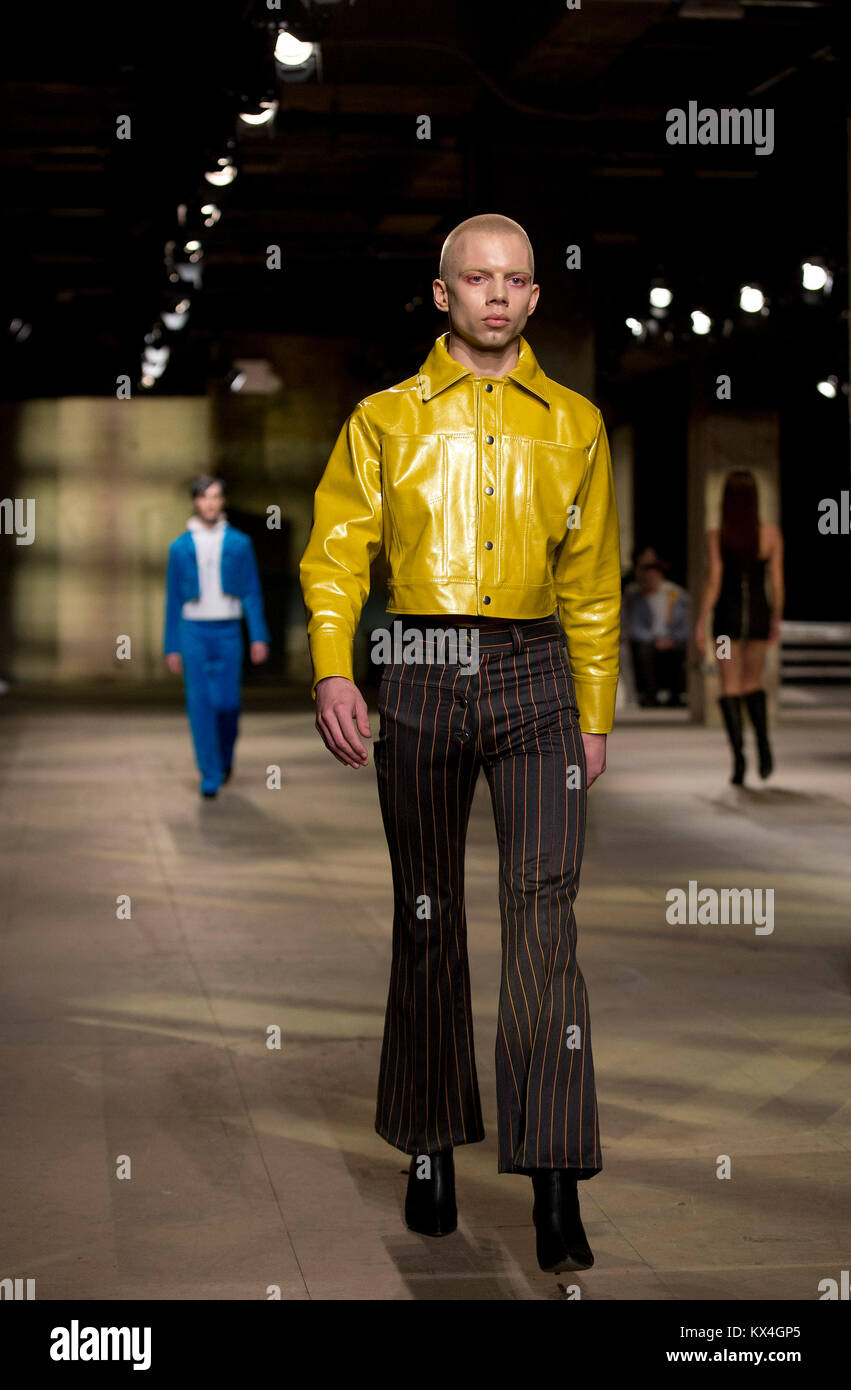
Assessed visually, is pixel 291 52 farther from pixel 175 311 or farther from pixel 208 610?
pixel 175 311

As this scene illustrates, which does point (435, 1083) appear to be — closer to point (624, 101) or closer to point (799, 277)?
point (624, 101)

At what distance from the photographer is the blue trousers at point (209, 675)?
9.66 meters

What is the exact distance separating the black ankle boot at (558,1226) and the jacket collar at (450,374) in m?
1.28

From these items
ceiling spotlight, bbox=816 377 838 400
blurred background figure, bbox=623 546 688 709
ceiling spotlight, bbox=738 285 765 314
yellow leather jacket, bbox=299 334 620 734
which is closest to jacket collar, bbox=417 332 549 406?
yellow leather jacket, bbox=299 334 620 734

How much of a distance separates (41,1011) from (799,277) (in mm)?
10879

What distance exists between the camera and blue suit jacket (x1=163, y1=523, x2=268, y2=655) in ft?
31.6

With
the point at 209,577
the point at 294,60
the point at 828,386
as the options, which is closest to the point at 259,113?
the point at 294,60

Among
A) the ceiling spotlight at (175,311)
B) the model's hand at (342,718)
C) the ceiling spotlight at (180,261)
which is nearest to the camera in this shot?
the model's hand at (342,718)

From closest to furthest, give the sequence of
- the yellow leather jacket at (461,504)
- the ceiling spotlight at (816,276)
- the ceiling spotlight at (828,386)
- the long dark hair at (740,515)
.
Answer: the yellow leather jacket at (461,504), the long dark hair at (740,515), the ceiling spotlight at (816,276), the ceiling spotlight at (828,386)

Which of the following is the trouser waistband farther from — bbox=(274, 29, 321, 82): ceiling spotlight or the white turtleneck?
the white turtleneck

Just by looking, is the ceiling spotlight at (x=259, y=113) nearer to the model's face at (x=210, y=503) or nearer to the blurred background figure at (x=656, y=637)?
the model's face at (x=210, y=503)

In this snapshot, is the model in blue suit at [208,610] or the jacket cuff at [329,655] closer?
the jacket cuff at [329,655]

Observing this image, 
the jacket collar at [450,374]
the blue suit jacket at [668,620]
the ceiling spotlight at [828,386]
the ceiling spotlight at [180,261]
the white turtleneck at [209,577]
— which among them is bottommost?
the blue suit jacket at [668,620]

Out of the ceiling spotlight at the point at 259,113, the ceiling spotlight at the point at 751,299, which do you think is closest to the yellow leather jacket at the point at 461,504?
the ceiling spotlight at the point at 259,113
